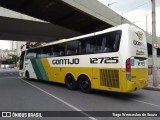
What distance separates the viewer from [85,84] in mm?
11359

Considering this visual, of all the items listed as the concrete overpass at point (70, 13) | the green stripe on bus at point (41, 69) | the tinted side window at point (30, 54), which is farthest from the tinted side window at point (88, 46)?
the tinted side window at point (30, 54)

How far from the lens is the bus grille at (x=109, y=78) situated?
9359 mm

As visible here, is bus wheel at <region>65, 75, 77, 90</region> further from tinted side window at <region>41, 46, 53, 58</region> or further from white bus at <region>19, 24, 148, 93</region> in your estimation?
tinted side window at <region>41, 46, 53, 58</region>

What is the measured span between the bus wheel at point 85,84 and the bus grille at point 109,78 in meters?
1.11

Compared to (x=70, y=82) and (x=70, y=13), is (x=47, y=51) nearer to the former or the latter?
(x=70, y=82)

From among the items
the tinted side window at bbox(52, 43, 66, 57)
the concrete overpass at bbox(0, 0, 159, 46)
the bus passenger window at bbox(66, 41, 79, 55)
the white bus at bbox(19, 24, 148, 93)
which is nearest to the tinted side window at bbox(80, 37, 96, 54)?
the white bus at bbox(19, 24, 148, 93)

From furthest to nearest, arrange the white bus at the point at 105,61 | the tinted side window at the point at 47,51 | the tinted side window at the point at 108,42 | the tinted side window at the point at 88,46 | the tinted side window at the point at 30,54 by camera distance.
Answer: the tinted side window at the point at 30,54, the tinted side window at the point at 47,51, the tinted side window at the point at 88,46, the tinted side window at the point at 108,42, the white bus at the point at 105,61

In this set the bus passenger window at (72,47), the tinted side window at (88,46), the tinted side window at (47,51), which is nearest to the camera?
the tinted side window at (88,46)

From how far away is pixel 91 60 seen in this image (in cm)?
1084

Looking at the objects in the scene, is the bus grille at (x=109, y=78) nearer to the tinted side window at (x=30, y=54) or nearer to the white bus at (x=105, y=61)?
the white bus at (x=105, y=61)

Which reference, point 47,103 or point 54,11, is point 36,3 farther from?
point 47,103

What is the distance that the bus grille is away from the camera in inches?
368

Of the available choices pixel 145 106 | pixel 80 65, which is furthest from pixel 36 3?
pixel 145 106

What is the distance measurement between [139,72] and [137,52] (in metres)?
0.91
